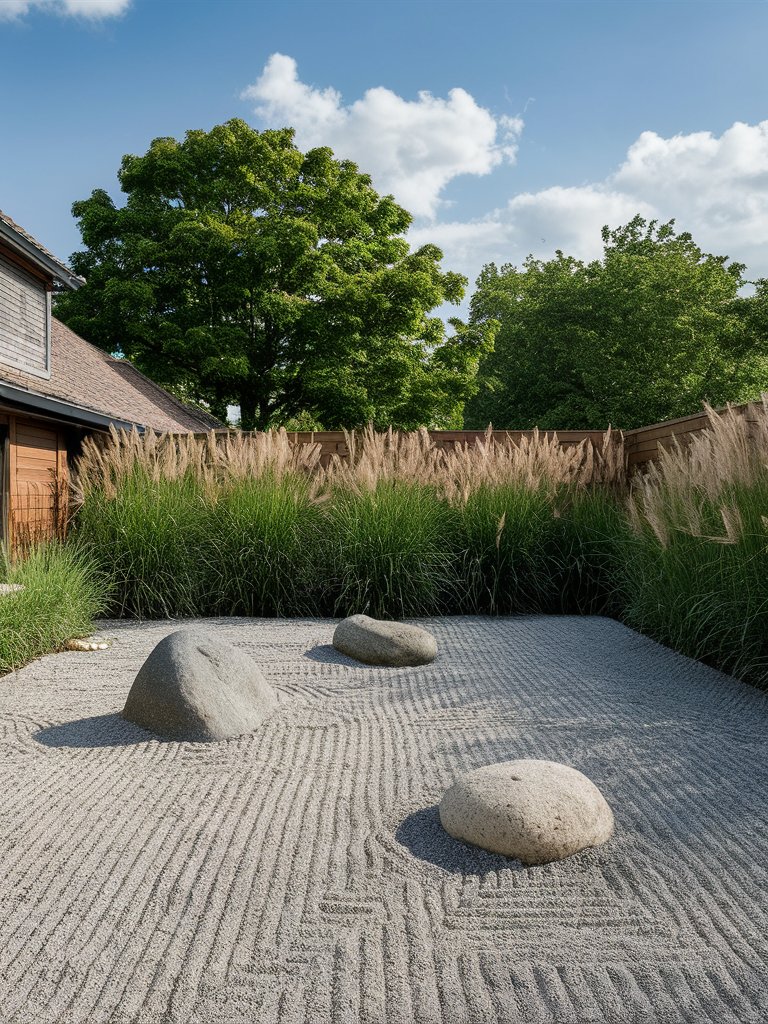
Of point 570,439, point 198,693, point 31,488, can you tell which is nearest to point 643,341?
point 570,439

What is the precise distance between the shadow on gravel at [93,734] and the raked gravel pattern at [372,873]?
1 centimetres

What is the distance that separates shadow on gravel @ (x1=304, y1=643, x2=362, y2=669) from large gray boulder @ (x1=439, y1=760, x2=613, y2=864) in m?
2.12

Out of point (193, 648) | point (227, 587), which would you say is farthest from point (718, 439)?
point (227, 587)

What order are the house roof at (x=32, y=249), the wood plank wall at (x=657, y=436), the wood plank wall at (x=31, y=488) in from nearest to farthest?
the wood plank wall at (x=657, y=436)
the wood plank wall at (x=31, y=488)
the house roof at (x=32, y=249)

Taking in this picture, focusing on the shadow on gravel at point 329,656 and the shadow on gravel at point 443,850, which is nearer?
the shadow on gravel at point 443,850

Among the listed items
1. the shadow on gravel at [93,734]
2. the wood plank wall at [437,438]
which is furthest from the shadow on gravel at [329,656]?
the wood plank wall at [437,438]

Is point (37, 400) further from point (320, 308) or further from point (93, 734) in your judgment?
point (320, 308)

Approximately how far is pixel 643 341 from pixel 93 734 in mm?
21132

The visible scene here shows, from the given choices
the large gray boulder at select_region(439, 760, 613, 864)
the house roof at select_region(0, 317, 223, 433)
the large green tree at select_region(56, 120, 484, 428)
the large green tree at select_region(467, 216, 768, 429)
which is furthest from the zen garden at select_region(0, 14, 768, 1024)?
Result: the large green tree at select_region(467, 216, 768, 429)

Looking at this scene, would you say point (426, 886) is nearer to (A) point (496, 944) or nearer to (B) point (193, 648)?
(A) point (496, 944)

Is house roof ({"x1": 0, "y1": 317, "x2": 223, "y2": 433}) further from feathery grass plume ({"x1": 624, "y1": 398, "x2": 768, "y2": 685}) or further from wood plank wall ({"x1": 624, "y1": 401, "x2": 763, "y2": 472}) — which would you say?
feathery grass plume ({"x1": 624, "y1": 398, "x2": 768, "y2": 685})

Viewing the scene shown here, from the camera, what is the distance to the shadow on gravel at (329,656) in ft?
14.5

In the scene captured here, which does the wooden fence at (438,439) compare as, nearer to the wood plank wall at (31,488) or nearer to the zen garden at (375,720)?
the zen garden at (375,720)

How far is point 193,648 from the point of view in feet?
11.2
